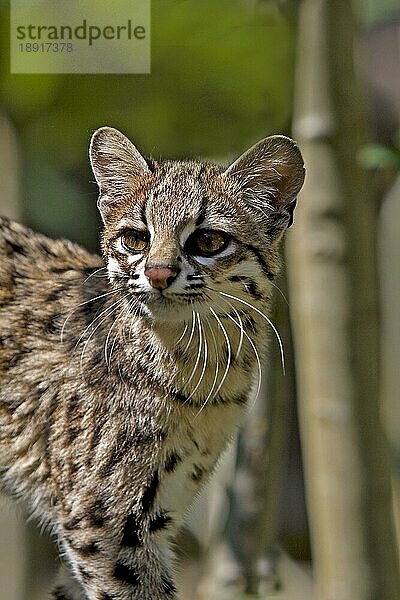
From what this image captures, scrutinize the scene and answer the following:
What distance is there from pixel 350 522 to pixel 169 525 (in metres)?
0.57

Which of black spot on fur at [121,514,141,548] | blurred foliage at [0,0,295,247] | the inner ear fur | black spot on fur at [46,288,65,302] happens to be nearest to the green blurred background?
blurred foliage at [0,0,295,247]

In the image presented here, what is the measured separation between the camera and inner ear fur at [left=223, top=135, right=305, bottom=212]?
169 cm

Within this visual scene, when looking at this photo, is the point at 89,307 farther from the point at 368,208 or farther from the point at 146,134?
the point at 368,208

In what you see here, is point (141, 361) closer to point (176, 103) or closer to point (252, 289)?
point (252, 289)

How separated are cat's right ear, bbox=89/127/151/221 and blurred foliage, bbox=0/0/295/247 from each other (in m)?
0.22

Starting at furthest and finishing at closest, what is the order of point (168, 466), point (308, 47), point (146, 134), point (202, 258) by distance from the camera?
1. point (308, 47)
2. point (146, 134)
3. point (168, 466)
4. point (202, 258)

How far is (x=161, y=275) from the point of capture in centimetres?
155

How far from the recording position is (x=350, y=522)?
2.16m

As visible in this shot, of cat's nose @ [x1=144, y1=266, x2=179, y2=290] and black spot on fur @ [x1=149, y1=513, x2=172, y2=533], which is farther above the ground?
cat's nose @ [x1=144, y1=266, x2=179, y2=290]

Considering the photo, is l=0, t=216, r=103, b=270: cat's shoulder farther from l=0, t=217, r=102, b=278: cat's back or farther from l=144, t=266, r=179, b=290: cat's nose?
l=144, t=266, r=179, b=290: cat's nose

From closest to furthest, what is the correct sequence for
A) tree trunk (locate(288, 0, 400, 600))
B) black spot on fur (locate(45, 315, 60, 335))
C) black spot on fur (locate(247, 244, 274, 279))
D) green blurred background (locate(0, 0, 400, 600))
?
black spot on fur (locate(247, 244, 274, 279))
black spot on fur (locate(45, 315, 60, 335))
green blurred background (locate(0, 0, 400, 600))
tree trunk (locate(288, 0, 400, 600))

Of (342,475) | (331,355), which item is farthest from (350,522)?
(331,355)

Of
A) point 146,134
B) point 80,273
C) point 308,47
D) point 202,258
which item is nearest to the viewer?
point 202,258

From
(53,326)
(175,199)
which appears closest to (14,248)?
(53,326)
